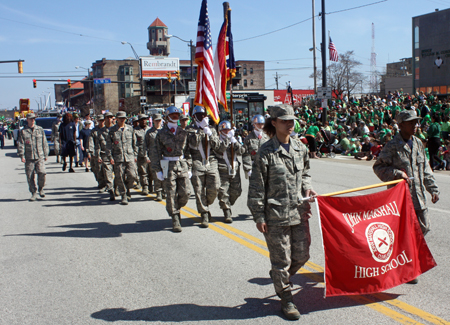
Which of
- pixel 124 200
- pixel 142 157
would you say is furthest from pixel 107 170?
pixel 124 200

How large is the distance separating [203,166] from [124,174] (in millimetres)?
3236

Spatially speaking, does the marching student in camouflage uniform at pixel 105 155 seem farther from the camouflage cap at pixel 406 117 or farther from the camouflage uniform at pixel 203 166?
the camouflage cap at pixel 406 117

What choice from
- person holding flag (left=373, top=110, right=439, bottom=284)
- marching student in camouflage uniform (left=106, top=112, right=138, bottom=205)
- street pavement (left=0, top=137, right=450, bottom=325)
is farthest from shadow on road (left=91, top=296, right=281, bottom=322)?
marching student in camouflage uniform (left=106, top=112, right=138, bottom=205)

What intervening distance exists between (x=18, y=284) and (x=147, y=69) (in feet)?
329

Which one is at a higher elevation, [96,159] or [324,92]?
[324,92]

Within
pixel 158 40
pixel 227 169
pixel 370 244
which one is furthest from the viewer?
pixel 158 40

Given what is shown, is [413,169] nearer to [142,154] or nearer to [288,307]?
[288,307]

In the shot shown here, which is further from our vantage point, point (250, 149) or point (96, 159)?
point (96, 159)

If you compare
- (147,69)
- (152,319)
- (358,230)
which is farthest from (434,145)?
(147,69)

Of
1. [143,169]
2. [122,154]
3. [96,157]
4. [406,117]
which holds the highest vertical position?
[406,117]

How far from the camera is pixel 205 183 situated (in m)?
7.98

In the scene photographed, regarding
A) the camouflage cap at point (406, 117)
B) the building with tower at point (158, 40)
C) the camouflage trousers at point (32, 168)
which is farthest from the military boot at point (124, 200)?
the building with tower at point (158, 40)

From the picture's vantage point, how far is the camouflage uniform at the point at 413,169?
4.83 metres

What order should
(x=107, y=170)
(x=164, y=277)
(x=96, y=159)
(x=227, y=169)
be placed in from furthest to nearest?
(x=96, y=159), (x=107, y=170), (x=227, y=169), (x=164, y=277)
